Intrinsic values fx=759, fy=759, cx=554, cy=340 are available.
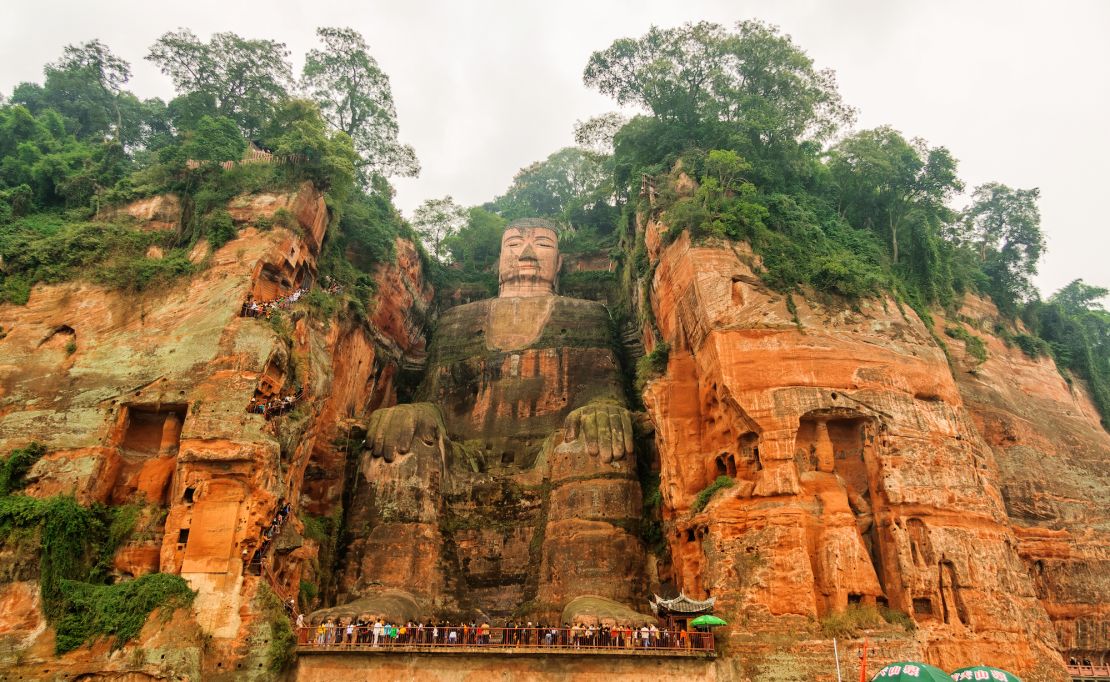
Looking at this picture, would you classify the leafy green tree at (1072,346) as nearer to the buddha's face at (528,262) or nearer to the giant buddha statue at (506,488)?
the giant buddha statue at (506,488)

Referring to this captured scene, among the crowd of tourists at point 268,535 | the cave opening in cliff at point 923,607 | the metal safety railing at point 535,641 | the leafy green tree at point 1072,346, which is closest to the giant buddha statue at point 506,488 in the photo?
the metal safety railing at point 535,641

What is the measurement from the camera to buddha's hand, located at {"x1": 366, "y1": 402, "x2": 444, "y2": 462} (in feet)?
87.3

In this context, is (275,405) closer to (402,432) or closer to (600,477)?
(402,432)

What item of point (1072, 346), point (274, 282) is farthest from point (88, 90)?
point (1072, 346)

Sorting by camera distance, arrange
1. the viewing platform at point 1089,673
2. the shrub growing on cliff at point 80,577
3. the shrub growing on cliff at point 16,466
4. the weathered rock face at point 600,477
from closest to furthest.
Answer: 1. the shrub growing on cliff at point 80,577
2. the weathered rock face at point 600,477
3. the shrub growing on cliff at point 16,466
4. the viewing platform at point 1089,673

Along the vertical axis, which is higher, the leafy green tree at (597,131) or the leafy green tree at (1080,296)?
the leafy green tree at (597,131)

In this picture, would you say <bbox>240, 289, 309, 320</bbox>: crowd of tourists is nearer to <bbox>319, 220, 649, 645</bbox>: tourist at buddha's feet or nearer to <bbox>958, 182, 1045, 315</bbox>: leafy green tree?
<bbox>319, 220, 649, 645</bbox>: tourist at buddha's feet

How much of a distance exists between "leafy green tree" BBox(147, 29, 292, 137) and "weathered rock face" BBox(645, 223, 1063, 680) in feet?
67.8

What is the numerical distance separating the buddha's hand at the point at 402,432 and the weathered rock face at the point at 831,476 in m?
8.07

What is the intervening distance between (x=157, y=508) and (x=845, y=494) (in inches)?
751

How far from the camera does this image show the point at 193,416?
21.0m

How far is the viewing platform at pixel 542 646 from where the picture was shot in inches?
746

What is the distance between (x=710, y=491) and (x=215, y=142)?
71.8 ft

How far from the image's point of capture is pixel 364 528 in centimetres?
2511
